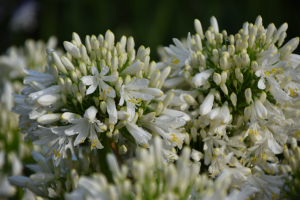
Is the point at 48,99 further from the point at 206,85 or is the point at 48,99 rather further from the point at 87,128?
the point at 206,85

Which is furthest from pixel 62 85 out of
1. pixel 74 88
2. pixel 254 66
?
pixel 254 66

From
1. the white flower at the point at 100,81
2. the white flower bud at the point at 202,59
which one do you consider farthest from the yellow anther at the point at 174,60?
the white flower at the point at 100,81

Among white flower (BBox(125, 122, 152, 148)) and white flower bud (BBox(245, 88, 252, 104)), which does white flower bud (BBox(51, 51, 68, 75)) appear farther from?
white flower bud (BBox(245, 88, 252, 104))

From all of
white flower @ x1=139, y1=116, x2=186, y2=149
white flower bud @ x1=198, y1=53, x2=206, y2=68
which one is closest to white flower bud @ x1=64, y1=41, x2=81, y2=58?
white flower @ x1=139, y1=116, x2=186, y2=149

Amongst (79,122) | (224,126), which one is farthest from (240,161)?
(79,122)

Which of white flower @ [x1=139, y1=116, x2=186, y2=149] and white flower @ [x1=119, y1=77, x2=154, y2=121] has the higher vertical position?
white flower @ [x1=119, y1=77, x2=154, y2=121]

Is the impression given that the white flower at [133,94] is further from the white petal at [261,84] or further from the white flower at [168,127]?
the white petal at [261,84]
